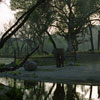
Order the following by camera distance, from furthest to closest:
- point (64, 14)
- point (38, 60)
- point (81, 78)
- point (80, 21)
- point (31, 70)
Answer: point (64, 14)
point (80, 21)
point (38, 60)
point (31, 70)
point (81, 78)

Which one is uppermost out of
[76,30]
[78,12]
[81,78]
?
[78,12]

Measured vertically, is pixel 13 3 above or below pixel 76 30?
above

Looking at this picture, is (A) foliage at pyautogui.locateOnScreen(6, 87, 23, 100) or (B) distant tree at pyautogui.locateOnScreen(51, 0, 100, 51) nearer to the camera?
(A) foliage at pyautogui.locateOnScreen(6, 87, 23, 100)

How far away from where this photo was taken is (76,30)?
173 feet

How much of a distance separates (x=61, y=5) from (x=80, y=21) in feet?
17.1

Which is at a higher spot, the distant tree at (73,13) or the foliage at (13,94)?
the distant tree at (73,13)

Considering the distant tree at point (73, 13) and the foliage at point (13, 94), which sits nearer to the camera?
the foliage at point (13, 94)

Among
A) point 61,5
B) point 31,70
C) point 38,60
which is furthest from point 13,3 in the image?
point 31,70

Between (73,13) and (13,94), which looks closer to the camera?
(13,94)

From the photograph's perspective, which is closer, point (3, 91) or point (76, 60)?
point (3, 91)

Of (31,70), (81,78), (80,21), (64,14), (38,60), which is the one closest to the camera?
(81,78)

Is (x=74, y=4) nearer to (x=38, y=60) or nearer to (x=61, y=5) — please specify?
(x=61, y=5)

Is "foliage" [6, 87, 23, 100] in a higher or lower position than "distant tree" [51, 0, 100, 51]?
lower

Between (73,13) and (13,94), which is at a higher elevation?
(73,13)
